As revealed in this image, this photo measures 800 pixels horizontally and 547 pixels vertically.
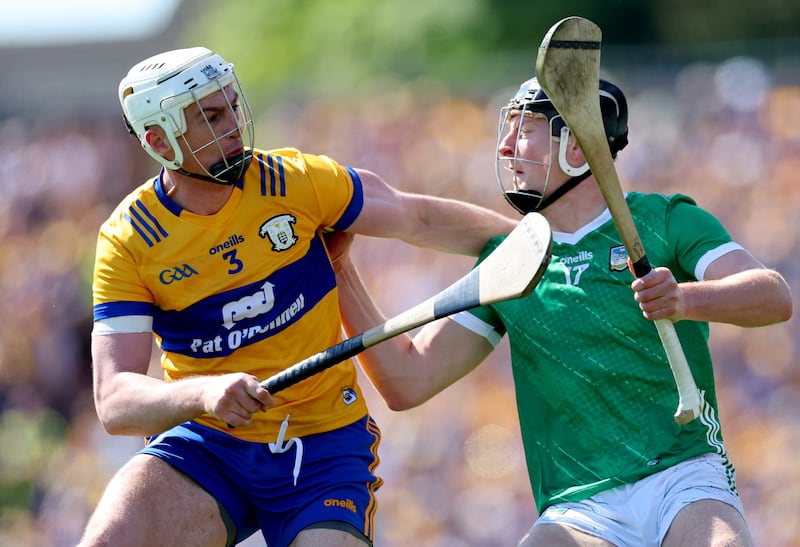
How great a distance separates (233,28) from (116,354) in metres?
16.6

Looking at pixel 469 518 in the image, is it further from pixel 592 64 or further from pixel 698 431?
pixel 592 64

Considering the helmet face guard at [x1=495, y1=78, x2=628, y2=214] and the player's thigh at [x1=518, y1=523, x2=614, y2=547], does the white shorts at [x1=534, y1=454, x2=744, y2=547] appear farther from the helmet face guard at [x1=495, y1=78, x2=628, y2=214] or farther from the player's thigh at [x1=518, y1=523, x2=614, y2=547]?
the helmet face guard at [x1=495, y1=78, x2=628, y2=214]

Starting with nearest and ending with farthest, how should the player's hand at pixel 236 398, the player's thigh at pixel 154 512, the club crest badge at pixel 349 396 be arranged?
the player's hand at pixel 236 398, the player's thigh at pixel 154 512, the club crest badge at pixel 349 396

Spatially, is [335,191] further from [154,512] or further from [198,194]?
[154,512]

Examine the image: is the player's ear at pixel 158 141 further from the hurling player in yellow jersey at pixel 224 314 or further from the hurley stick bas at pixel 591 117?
the hurley stick bas at pixel 591 117

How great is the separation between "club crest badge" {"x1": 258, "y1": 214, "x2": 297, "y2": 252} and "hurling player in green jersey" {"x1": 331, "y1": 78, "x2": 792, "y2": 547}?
0.94 ft

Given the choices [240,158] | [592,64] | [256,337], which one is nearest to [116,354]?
[256,337]

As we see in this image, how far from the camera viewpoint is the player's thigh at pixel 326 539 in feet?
12.9

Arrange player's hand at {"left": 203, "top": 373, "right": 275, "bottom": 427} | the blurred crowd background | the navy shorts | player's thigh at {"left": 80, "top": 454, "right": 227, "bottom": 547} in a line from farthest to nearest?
the blurred crowd background, the navy shorts, player's thigh at {"left": 80, "top": 454, "right": 227, "bottom": 547}, player's hand at {"left": 203, "top": 373, "right": 275, "bottom": 427}

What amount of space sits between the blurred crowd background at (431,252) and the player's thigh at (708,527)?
162 inches

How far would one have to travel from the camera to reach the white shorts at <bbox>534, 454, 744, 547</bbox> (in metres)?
3.81

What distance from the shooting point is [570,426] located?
410cm

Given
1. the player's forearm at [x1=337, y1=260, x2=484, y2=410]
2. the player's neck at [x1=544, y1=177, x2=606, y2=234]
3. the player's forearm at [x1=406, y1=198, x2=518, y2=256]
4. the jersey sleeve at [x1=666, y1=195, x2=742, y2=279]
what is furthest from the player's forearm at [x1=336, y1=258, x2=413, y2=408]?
the jersey sleeve at [x1=666, y1=195, x2=742, y2=279]

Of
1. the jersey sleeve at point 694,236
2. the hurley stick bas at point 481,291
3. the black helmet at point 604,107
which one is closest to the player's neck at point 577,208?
the black helmet at point 604,107
